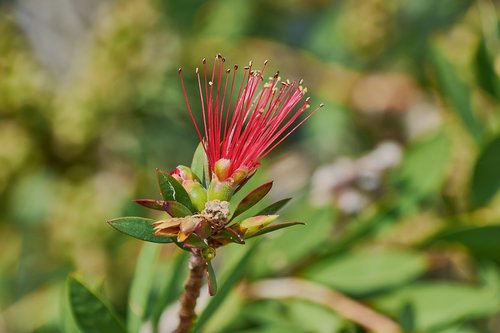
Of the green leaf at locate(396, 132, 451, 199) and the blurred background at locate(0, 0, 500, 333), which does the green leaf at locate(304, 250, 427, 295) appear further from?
the green leaf at locate(396, 132, 451, 199)

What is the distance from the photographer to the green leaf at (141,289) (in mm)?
901

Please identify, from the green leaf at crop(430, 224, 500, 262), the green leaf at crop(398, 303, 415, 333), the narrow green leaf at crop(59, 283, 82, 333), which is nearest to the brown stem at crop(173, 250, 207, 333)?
the narrow green leaf at crop(59, 283, 82, 333)

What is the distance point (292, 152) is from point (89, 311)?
4.06ft

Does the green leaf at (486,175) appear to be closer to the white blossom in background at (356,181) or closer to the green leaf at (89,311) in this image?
the white blossom in background at (356,181)

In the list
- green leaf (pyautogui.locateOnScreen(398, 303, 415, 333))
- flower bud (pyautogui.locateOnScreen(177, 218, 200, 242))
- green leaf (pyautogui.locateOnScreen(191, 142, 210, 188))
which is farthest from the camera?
green leaf (pyautogui.locateOnScreen(398, 303, 415, 333))

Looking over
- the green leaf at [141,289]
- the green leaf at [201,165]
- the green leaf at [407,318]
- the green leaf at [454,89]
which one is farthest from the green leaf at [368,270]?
the green leaf at [201,165]

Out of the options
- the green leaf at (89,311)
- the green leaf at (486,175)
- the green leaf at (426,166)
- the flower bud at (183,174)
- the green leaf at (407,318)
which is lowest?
the green leaf at (89,311)

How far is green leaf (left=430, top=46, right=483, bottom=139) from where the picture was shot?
52.8 inches

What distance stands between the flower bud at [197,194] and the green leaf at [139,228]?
0.14ft

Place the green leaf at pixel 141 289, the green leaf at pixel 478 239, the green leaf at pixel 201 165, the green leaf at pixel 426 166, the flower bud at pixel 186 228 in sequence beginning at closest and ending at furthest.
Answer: the flower bud at pixel 186 228 < the green leaf at pixel 201 165 < the green leaf at pixel 141 289 < the green leaf at pixel 478 239 < the green leaf at pixel 426 166

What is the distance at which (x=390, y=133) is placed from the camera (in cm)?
188

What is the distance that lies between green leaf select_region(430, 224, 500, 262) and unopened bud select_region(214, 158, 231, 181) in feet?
1.93

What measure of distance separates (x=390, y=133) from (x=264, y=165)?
693mm

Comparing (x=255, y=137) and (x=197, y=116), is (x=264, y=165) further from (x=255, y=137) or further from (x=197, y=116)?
(x=197, y=116)
